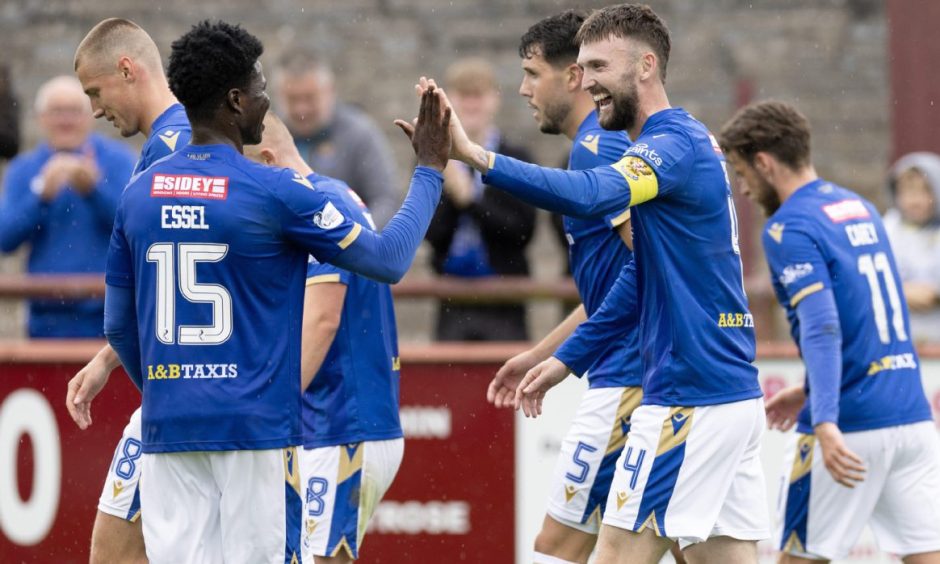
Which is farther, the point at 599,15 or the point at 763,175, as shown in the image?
the point at 763,175

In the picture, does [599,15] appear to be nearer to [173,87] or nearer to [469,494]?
[173,87]

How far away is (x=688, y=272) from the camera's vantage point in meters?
5.48

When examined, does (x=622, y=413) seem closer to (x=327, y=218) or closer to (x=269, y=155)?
(x=269, y=155)

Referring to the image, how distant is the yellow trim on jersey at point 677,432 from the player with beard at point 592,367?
2.60 feet

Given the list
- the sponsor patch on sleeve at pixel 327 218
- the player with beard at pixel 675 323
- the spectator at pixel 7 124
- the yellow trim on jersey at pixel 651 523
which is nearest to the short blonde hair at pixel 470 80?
the spectator at pixel 7 124

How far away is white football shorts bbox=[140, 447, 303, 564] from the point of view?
4977mm

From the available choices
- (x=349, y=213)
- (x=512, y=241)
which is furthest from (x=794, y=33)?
(x=349, y=213)

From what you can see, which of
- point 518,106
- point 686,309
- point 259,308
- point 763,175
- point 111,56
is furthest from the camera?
point 518,106

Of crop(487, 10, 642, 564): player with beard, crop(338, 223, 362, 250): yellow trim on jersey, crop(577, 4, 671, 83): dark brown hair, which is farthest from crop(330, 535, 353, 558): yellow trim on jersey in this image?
crop(577, 4, 671, 83): dark brown hair

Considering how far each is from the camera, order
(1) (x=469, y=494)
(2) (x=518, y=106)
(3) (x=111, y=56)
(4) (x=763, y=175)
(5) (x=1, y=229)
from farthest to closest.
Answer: (2) (x=518, y=106), (5) (x=1, y=229), (1) (x=469, y=494), (4) (x=763, y=175), (3) (x=111, y=56)

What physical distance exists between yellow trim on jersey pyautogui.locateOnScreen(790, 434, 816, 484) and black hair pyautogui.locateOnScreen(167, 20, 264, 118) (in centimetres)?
314

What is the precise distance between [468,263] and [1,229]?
2849 mm

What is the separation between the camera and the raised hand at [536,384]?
5.89 metres

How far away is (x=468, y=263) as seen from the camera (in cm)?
985
